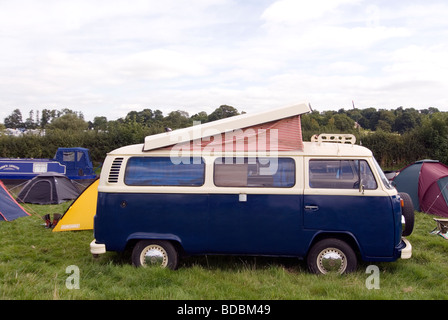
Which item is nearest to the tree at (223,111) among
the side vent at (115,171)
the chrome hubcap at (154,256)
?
the side vent at (115,171)

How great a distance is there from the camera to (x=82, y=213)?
977cm

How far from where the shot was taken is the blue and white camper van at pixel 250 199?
235 inches

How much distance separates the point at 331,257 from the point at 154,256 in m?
2.83

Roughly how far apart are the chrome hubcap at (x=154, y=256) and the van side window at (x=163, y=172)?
1.07 m

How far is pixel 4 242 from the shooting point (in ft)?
27.7

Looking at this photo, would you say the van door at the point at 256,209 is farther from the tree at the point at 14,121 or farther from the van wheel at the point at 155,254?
the tree at the point at 14,121

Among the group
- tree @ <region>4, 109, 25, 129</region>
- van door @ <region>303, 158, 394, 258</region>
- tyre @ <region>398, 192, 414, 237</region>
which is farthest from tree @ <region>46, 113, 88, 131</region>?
tyre @ <region>398, 192, 414, 237</region>

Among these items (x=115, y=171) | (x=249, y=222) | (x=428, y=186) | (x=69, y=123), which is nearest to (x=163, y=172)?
(x=115, y=171)
